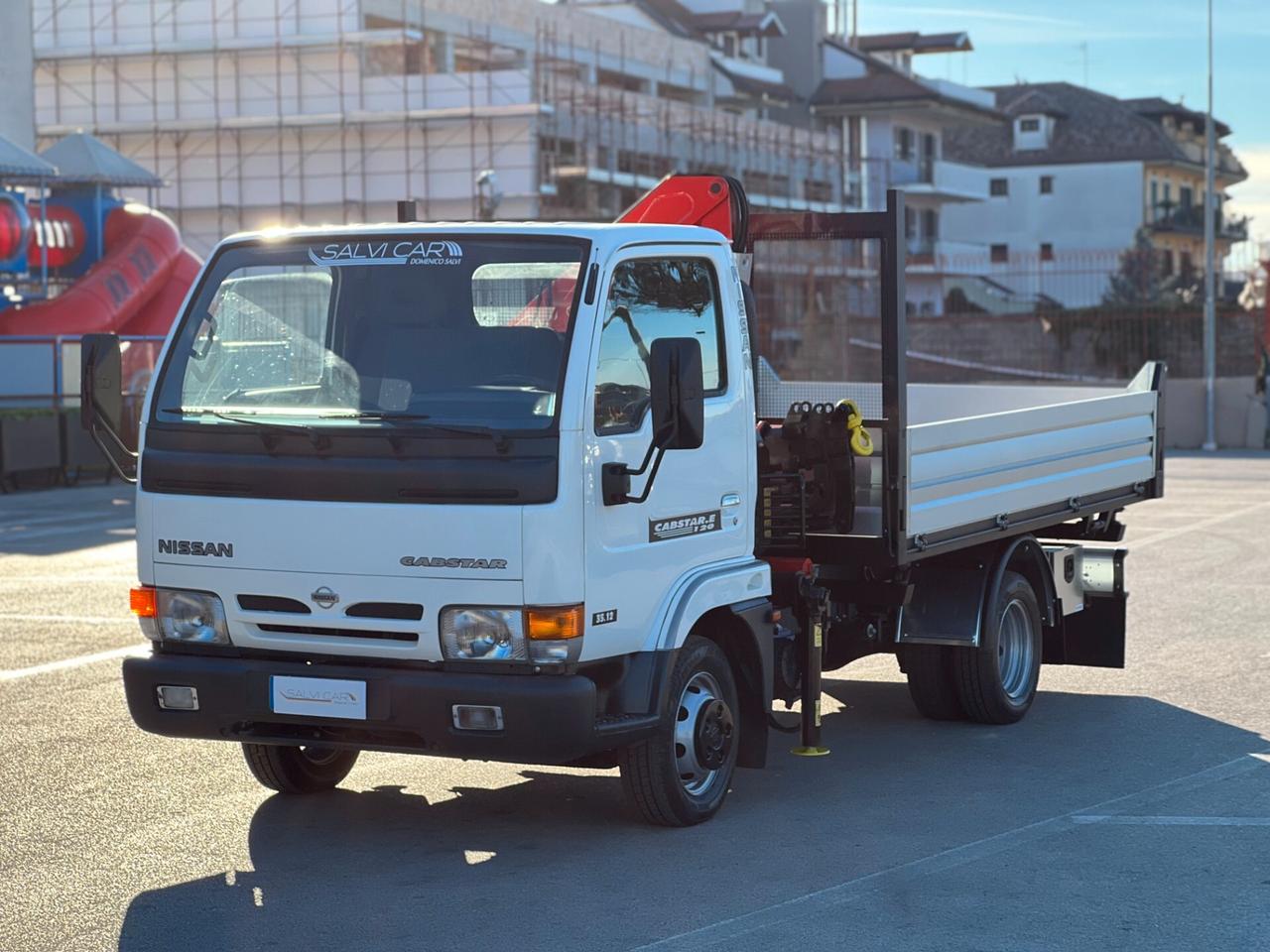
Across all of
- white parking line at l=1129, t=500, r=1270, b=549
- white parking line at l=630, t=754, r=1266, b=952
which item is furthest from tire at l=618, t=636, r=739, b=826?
white parking line at l=1129, t=500, r=1270, b=549

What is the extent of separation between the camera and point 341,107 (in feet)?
190

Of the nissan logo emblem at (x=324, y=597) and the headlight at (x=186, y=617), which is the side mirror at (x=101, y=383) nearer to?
the headlight at (x=186, y=617)

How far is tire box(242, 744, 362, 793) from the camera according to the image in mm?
7895

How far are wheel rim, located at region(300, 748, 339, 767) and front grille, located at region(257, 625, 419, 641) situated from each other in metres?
1.23

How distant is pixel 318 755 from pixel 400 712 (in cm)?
157

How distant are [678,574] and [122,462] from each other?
2.19 meters

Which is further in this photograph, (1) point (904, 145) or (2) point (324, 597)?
(1) point (904, 145)

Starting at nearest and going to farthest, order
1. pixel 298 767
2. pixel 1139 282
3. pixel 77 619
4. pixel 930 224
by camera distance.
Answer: pixel 298 767, pixel 77 619, pixel 1139 282, pixel 930 224

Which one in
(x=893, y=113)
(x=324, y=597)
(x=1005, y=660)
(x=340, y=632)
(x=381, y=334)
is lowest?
(x=1005, y=660)

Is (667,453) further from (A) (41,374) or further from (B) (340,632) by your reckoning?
(A) (41,374)

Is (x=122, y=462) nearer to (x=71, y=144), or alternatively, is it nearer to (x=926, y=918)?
(x=926, y=918)

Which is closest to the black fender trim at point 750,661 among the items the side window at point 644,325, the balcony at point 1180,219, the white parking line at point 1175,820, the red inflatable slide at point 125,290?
the side window at point 644,325

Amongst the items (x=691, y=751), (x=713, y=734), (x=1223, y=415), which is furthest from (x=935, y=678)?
(x=1223, y=415)

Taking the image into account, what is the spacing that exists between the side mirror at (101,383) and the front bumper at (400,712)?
87 centimetres
